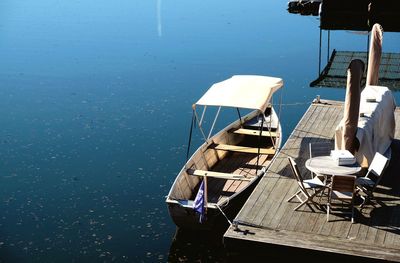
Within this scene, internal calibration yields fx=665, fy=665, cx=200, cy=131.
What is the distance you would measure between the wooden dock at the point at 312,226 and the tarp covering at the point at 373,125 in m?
0.70

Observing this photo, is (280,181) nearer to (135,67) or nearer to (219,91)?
(219,91)

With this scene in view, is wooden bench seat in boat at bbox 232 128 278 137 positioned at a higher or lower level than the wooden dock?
lower

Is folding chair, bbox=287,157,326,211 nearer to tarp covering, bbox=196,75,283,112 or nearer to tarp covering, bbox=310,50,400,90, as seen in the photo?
tarp covering, bbox=196,75,283,112

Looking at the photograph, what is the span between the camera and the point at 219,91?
17484 millimetres

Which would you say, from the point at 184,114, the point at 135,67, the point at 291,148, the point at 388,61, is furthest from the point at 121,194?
the point at 135,67

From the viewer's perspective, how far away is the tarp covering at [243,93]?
54.9 feet

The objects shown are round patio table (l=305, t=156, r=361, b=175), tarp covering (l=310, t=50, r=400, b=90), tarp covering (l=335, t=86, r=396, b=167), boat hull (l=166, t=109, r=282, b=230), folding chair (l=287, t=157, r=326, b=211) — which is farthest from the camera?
tarp covering (l=310, t=50, r=400, b=90)

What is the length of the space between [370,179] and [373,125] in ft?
5.31

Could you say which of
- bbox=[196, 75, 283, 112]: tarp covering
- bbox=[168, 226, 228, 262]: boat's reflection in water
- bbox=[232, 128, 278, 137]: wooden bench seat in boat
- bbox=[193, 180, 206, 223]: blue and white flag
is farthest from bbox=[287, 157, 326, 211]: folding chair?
bbox=[232, 128, 278, 137]: wooden bench seat in boat

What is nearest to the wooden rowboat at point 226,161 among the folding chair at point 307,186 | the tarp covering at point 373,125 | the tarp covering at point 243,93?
the tarp covering at point 243,93

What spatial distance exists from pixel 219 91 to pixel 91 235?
495cm

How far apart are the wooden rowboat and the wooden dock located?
5.21ft

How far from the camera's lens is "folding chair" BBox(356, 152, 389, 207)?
502 inches

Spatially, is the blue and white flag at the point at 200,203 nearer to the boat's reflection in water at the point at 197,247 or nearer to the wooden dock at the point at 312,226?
the boat's reflection in water at the point at 197,247
